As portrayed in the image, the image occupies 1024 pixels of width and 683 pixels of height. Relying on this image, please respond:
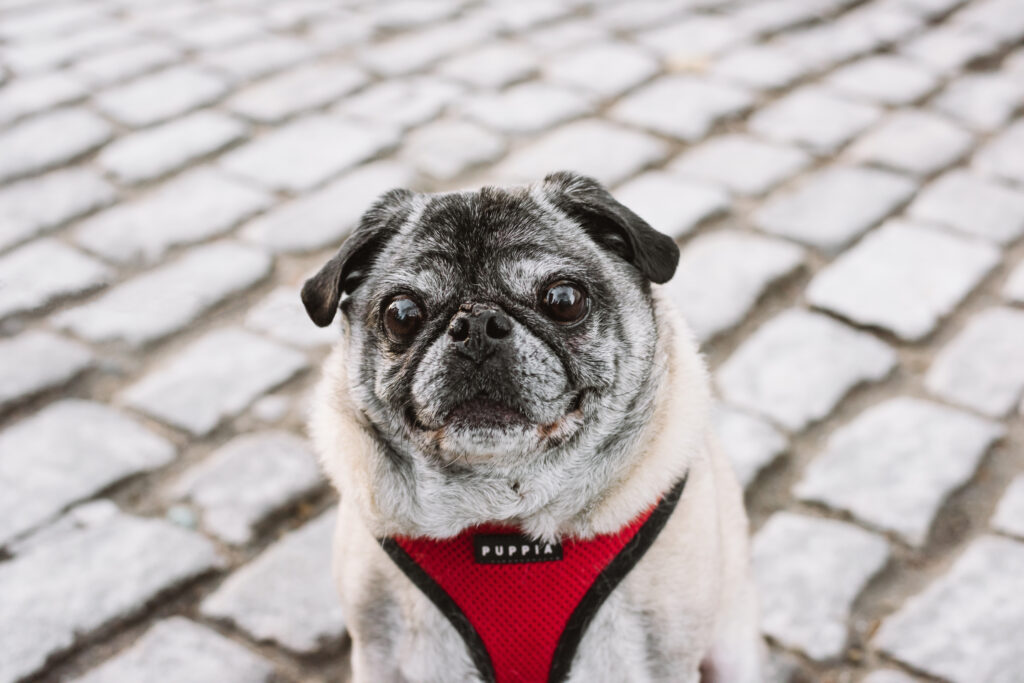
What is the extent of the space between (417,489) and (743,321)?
6.35ft

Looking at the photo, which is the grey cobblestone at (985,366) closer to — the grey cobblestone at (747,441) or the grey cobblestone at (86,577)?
the grey cobblestone at (747,441)

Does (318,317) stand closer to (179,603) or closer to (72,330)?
(179,603)

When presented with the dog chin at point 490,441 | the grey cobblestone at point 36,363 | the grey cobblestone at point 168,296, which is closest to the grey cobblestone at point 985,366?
the dog chin at point 490,441

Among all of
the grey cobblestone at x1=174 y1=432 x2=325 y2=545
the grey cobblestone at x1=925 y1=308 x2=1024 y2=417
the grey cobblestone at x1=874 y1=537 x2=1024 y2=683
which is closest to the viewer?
the grey cobblestone at x1=874 y1=537 x2=1024 y2=683

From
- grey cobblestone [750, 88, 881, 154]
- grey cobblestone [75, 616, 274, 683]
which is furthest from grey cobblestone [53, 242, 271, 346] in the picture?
grey cobblestone [750, 88, 881, 154]

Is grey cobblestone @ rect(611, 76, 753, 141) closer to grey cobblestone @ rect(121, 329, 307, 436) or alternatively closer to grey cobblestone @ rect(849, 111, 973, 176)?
grey cobblestone @ rect(849, 111, 973, 176)

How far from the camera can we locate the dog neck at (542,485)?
6.81 feet

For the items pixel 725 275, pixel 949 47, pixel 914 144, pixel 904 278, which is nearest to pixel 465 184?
pixel 725 275

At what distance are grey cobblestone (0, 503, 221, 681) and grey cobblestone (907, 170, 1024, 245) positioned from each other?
10.5 feet

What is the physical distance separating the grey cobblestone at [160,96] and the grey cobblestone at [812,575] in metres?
3.62

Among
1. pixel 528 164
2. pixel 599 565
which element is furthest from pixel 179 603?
pixel 528 164

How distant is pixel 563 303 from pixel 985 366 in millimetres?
2060

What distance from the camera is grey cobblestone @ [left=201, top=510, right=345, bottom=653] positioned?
2664 millimetres

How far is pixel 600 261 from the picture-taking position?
213 cm
